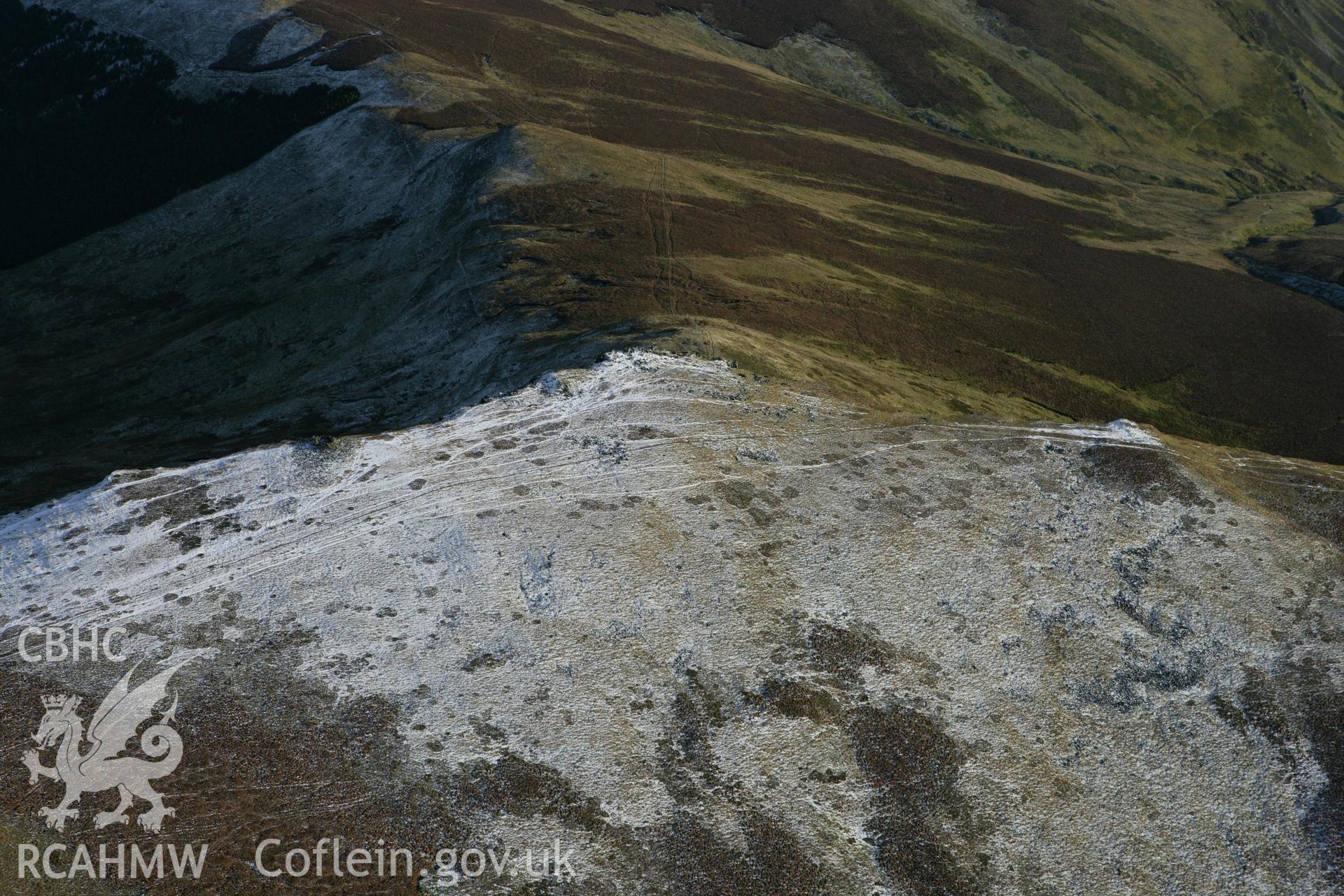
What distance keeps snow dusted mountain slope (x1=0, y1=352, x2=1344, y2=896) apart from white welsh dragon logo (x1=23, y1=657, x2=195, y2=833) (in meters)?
0.57

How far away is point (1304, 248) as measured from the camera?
331 feet

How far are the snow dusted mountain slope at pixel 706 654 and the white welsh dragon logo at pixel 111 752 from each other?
1.88ft

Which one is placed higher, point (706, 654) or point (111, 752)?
point (706, 654)

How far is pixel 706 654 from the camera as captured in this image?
33.7 meters

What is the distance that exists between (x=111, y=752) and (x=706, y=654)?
19.7 metres

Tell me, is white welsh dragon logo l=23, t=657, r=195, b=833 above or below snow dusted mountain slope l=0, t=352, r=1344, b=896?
below

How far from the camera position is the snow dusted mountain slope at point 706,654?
2803 cm

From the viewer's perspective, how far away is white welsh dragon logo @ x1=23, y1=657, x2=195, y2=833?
2516cm

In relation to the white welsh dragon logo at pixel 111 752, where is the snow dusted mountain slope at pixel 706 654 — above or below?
above

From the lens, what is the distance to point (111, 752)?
26422 millimetres

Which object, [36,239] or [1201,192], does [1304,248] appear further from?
[36,239]

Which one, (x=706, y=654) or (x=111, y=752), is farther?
(x=706, y=654)

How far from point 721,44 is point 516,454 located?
10922 centimetres

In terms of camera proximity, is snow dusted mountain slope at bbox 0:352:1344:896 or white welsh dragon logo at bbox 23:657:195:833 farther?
snow dusted mountain slope at bbox 0:352:1344:896
